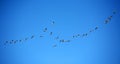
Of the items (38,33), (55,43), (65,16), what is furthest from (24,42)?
(65,16)

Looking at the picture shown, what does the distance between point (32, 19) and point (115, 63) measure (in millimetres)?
1131

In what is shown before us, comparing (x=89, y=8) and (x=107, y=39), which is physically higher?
(x=89, y=8)

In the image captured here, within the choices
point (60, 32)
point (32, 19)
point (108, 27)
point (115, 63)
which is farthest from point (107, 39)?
point (32, 19)

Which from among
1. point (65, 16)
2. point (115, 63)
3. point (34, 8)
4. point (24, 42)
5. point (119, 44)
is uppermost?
point (34, 8)

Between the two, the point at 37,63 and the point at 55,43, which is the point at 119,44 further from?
the point at 37,63

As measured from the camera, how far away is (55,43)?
70.5 inches

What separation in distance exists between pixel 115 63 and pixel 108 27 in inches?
16.7

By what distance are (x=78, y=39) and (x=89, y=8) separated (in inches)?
15.6

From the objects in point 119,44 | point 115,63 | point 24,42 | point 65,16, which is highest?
point 65,16

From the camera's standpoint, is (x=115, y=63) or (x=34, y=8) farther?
(x=34, y=8)

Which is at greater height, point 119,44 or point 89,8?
point 89,8

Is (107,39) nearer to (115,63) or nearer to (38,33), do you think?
(115,63)

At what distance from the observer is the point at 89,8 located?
1.77 m

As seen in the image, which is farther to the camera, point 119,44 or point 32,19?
point 32,19
